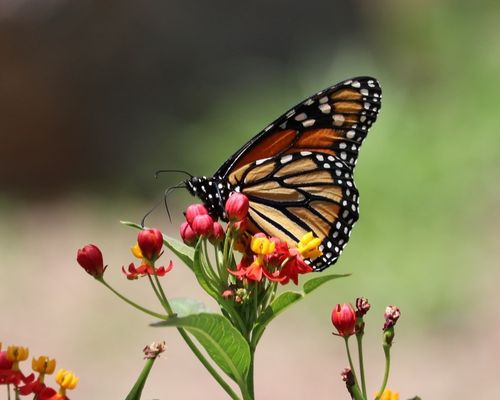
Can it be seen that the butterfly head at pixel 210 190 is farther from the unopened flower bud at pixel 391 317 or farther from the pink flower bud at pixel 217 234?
the unopened flower bud at pixel 391 317

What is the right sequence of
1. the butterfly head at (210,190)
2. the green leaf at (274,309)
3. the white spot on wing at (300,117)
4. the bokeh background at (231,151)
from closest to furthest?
the green leaf at (274,309)
the butterfly head at (210,190)
the white spot on wing at (300,117)
the bokeh background at (231,151)

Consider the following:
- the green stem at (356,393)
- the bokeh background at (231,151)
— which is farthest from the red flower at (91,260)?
the bokeh background at (231,151)

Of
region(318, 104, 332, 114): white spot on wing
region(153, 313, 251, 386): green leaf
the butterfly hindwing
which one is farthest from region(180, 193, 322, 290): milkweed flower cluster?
region(318, 104, 332, 114): white spot on wing

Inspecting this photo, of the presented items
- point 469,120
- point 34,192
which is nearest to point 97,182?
point 34,192

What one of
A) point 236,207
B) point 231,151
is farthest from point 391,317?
point 231,151

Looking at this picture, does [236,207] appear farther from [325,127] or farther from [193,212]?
[325,127]

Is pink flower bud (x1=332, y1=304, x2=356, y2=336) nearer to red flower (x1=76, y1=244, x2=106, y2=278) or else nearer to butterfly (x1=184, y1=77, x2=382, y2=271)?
red flower (x1=76, y1=244, x2=106, y2=278)

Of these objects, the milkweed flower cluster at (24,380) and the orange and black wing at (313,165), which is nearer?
the milkweed flower cluster at (24,380)
